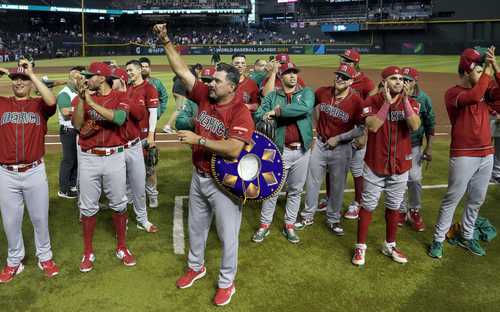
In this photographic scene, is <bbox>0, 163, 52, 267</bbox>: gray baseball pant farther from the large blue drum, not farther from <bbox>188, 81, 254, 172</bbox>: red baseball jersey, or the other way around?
the large blue drum

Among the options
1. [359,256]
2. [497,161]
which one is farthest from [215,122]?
[497,161]

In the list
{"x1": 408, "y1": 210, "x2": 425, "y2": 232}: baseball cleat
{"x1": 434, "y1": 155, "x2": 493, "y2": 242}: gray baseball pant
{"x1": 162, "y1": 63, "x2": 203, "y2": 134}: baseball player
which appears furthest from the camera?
{"x1": 162, "y1": 63, "x2": 203, "y2": 134}: baseball player

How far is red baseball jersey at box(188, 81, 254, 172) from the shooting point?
394 cm

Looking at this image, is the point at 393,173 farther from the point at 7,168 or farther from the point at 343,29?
the point at 343,29

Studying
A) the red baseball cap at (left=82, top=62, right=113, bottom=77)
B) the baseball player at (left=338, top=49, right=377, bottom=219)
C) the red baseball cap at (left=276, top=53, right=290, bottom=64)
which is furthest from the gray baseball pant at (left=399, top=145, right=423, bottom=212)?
the red baseball cap at (left=82, top=62, right=113, bottom=77)

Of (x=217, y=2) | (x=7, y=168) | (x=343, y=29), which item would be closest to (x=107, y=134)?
(x=7, y=168)

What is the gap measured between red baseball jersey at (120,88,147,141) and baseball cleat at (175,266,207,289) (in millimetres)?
1806

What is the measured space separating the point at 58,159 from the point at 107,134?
588 cm

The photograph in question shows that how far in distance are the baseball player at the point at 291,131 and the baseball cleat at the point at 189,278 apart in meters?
1.24

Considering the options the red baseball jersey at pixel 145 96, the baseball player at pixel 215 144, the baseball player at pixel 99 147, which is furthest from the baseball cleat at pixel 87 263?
the red baseball jersey at pixel 145 96

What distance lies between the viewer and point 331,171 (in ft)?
20.0

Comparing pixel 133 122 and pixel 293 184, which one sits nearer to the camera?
pixel 133 122

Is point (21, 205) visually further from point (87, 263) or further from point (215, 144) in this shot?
point (215, 144)

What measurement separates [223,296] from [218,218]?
83 centimetres
